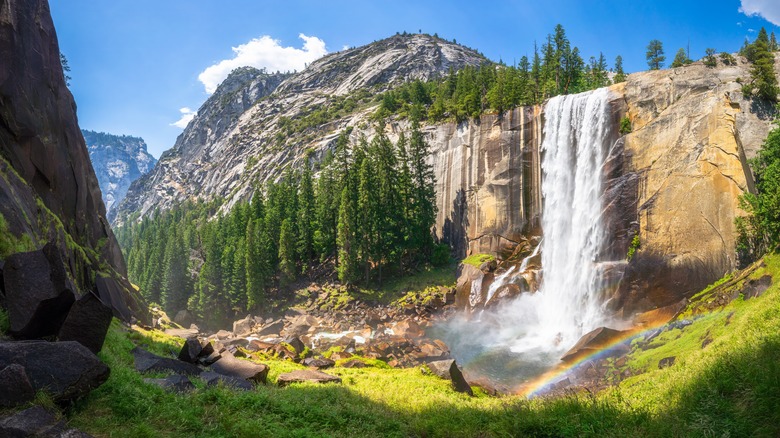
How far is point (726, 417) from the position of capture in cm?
846

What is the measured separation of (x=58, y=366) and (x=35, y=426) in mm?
1529

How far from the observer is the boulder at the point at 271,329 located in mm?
42125

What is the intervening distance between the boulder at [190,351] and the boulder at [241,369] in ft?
3.99

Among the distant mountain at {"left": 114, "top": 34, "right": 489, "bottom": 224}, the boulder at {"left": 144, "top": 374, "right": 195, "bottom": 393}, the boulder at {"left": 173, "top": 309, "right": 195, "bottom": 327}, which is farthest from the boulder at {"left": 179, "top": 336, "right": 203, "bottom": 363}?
the distant mountain at {"left": 114, "top": 34, "right": 489, "bottom": 224}

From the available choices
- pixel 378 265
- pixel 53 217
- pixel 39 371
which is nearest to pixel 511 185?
pixel 378 265

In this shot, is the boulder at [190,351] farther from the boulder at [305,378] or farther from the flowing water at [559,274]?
the flowing water at [559,274]

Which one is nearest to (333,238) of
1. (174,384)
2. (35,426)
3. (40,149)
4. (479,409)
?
(40,149)

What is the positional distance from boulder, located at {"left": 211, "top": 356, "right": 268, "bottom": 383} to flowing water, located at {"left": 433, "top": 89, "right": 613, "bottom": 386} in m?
15.7

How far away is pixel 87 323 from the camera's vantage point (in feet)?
29.0

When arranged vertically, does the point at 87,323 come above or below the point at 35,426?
above

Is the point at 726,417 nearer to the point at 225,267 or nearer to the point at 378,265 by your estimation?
the point at 378,265

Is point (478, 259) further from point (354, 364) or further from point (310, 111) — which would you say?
point (310, 111)

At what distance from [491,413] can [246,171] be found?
5604 inches

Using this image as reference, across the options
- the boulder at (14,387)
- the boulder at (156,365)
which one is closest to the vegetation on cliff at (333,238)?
the boulder at (156,365)
